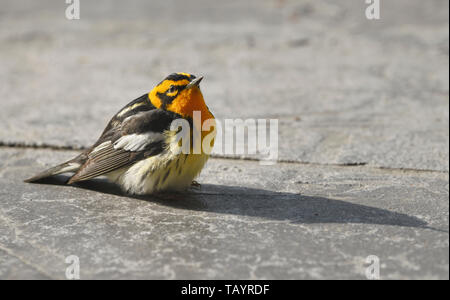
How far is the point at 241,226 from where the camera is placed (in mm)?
3672

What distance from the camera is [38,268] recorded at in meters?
3.18

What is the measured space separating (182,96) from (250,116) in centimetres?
216

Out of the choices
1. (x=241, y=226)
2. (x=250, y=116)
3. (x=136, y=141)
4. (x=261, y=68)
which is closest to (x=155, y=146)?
(x=136, y=141)

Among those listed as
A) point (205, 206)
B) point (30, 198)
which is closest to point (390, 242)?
point (205, 206)

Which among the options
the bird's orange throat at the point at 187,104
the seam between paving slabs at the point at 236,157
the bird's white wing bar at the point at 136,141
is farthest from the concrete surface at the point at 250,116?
the bird's orange throat at the point at 187,104

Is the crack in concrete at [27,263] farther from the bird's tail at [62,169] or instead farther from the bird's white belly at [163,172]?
the bird's tail at [62,169]

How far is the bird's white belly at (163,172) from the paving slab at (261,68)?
1197 mm

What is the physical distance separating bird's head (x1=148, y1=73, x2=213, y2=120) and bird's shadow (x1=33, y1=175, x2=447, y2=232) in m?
0.58

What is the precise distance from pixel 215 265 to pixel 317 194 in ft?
4.21

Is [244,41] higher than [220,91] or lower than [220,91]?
higher

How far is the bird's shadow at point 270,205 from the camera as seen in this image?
146 inches

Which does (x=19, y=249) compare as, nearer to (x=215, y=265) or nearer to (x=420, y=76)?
(x=215, y=265)

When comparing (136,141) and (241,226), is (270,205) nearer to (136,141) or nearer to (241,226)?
(241,226)
